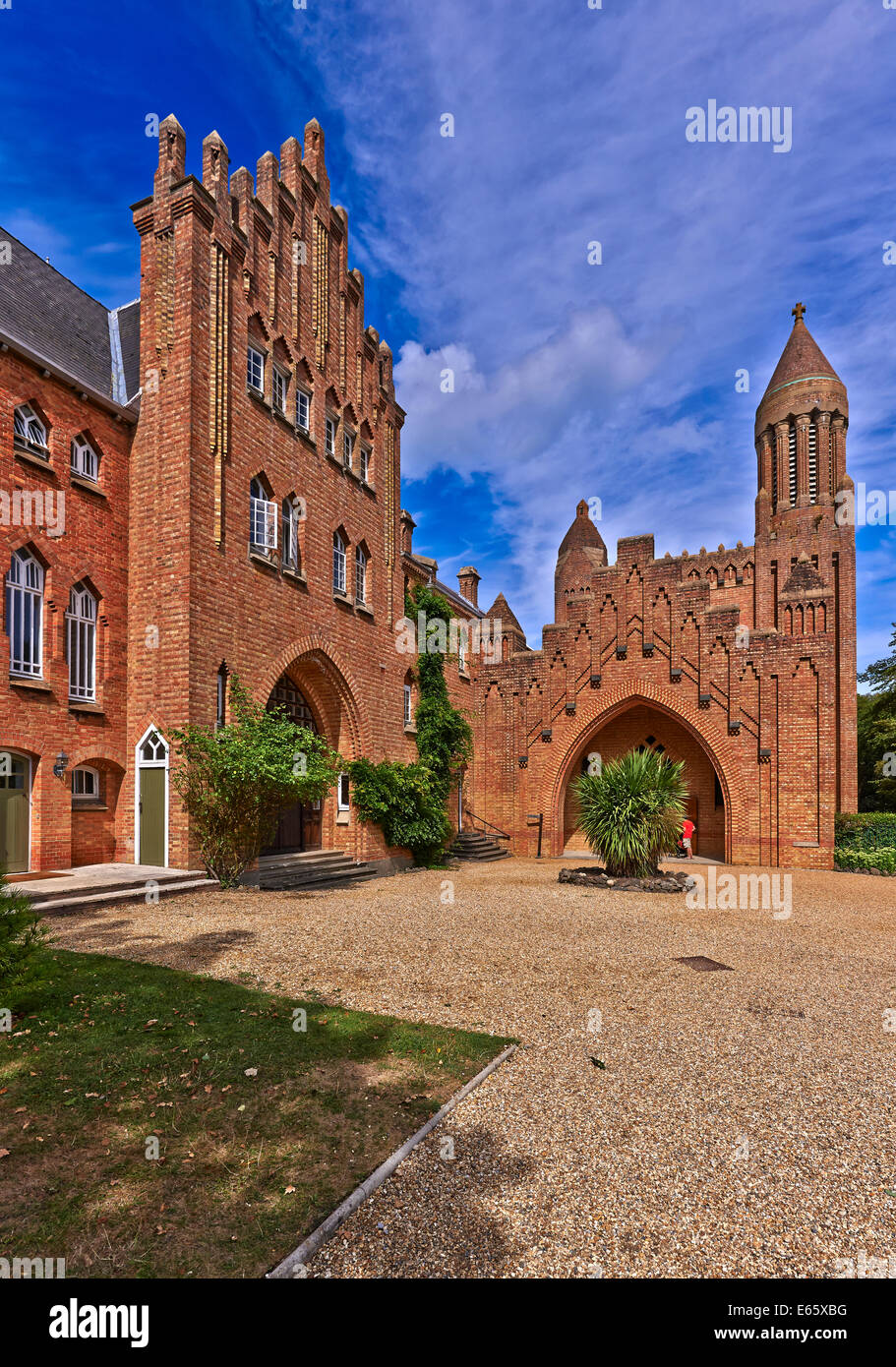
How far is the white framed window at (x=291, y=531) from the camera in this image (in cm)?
1572

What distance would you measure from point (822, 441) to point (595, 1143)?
36.2 meters

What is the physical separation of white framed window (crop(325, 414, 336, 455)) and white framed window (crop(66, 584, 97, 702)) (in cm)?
766

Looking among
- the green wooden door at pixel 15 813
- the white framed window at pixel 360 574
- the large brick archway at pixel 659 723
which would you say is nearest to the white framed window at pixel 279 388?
the white framed window at pixel 360 574

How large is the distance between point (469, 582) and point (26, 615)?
22.9m

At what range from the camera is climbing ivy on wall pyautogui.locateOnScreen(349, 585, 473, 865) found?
1772 cm

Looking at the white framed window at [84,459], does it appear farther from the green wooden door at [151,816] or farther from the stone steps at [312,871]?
the stone steps at [312,871]

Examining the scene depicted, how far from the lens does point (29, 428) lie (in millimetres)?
12164

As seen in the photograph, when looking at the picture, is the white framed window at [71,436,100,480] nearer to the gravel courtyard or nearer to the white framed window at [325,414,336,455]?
the white framed window at [325,414,336,455]

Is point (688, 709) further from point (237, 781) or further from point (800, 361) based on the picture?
point (800, 361)

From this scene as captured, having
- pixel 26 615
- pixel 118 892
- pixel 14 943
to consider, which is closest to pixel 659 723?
pixel 118 892

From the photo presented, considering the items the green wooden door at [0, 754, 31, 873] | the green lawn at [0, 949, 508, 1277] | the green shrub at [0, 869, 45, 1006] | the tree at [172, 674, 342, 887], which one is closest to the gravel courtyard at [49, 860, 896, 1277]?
the green lawn at [0, 949, 508, 1277]

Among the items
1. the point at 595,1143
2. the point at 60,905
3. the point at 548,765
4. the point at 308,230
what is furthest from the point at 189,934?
the point at 308,230

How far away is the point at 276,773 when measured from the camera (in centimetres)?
1274
